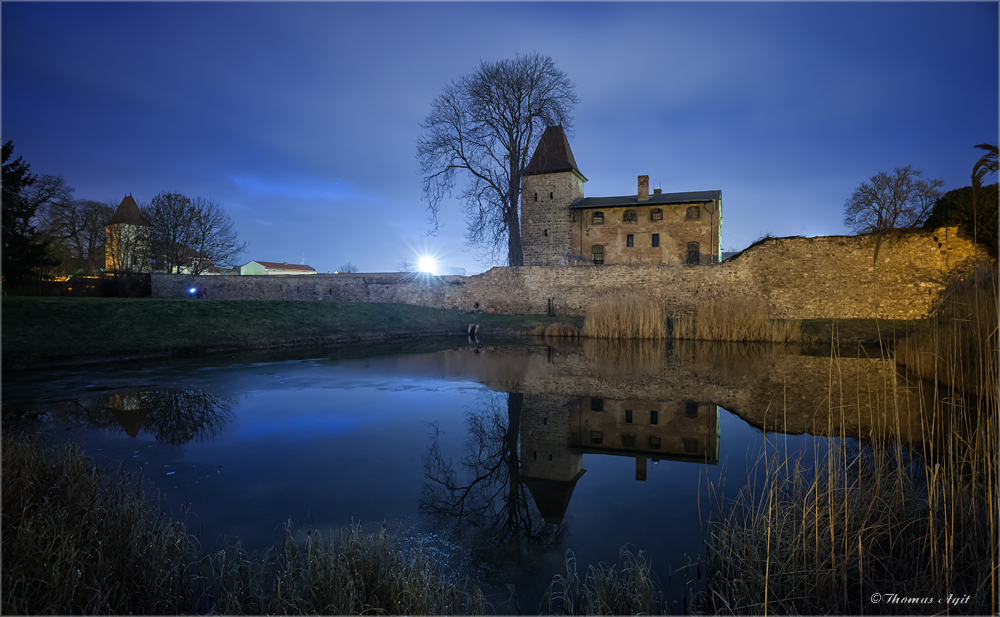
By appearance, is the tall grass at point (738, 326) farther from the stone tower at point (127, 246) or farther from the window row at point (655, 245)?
the stone tower at point (127, 246)

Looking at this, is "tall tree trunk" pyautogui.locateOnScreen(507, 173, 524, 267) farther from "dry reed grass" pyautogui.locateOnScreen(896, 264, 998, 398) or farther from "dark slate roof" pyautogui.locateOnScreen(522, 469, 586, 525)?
"dark slate roof" pyautogui.locateOnScreen(522, 469, 586, 525)

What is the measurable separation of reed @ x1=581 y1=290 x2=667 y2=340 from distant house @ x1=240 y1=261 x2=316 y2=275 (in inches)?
2370

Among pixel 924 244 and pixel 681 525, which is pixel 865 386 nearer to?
pixel 681 525

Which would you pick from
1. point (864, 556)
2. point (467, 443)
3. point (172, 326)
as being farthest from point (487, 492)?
point (172, 326)

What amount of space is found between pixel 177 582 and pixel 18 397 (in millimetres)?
6391

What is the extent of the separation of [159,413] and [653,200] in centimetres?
2947

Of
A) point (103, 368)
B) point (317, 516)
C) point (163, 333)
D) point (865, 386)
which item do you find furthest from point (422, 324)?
point (317, 516)

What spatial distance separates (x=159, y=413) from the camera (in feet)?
18.9

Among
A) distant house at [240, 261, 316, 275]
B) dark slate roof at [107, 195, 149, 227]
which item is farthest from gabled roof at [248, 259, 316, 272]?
dark slate roof at [107, 195, 149, 227]

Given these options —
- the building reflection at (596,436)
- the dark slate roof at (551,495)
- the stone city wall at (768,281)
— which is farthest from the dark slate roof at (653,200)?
the dark slate roof at (551,495)

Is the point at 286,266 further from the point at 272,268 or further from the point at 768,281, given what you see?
the point at 768,281

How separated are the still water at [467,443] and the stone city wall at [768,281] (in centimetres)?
1182

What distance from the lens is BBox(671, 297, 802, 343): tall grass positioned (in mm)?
14523

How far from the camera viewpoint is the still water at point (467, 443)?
2980mm
